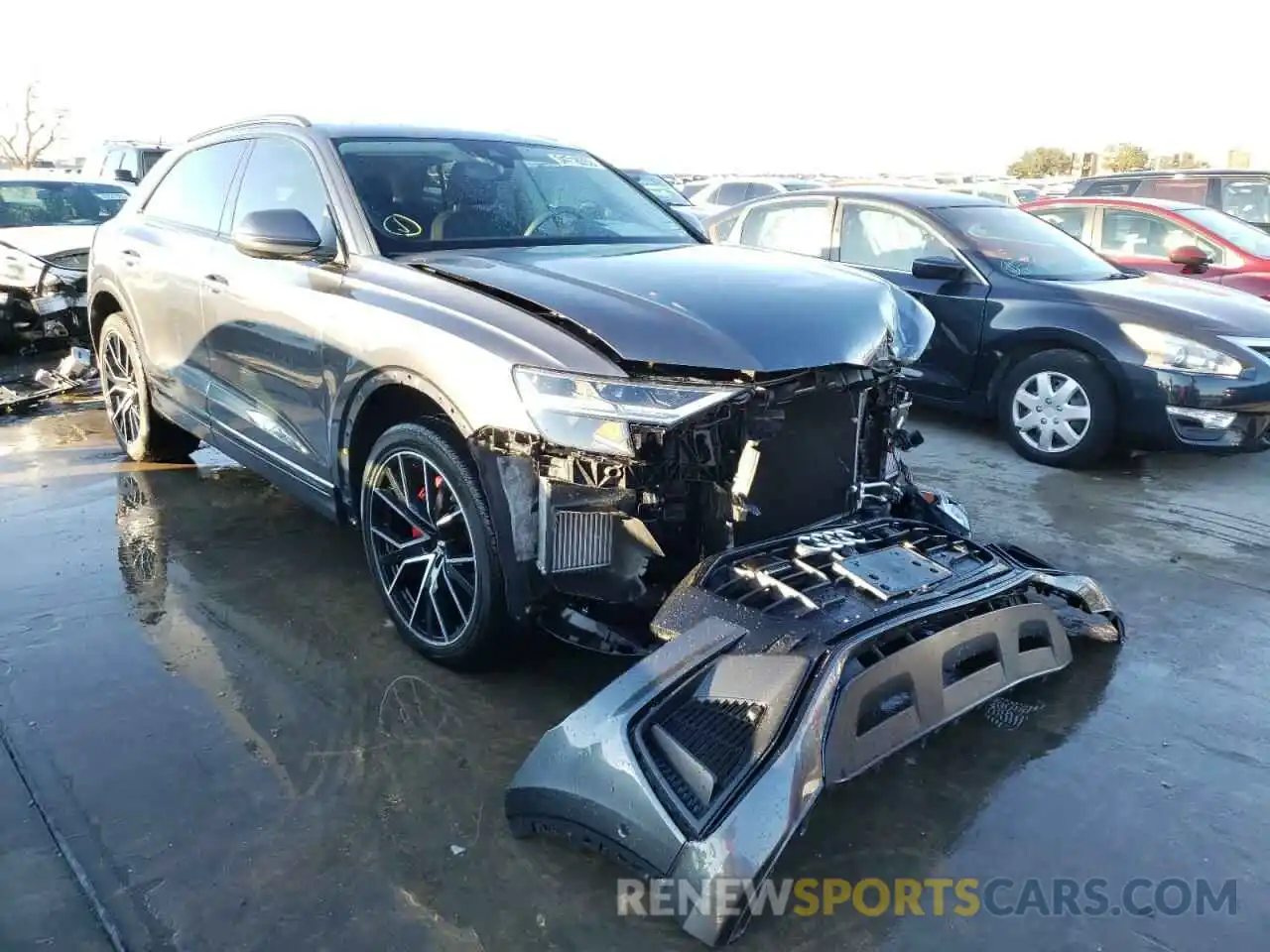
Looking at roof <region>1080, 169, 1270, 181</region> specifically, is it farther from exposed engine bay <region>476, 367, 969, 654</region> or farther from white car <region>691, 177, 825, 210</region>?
exposed engine bay <region>476, 367, 969, 654</region>

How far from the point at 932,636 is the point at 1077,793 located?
0.67 m

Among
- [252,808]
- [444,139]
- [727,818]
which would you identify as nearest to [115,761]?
[252,808]

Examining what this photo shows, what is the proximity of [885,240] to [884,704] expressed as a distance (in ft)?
16.1

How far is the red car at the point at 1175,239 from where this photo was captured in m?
8.08

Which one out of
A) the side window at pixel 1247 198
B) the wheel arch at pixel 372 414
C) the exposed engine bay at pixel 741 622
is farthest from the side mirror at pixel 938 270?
the side window at pixel 1247 198

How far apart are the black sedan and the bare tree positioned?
130 ft

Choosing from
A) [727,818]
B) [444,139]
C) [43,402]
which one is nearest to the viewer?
[727,818]

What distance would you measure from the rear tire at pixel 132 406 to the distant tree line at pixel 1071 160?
40805mm

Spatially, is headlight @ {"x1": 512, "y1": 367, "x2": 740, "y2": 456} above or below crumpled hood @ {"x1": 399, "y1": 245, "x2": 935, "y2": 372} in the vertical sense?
below

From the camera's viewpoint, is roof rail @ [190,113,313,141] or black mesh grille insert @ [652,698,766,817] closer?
black mesh grille insert @ [652,698,766,817]

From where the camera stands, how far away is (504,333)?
9.18 feet

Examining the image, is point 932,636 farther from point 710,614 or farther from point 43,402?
point 43,402

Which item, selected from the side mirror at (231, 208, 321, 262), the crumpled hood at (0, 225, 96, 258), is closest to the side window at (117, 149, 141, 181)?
the crumpled hood at (0, 225, 96, 258)

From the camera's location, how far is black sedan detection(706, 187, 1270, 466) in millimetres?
5473
